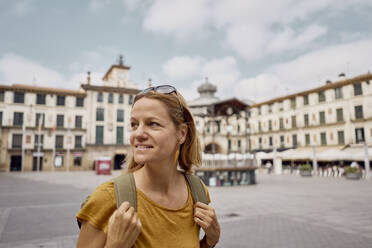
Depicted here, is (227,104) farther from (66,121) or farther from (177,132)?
(66,121)

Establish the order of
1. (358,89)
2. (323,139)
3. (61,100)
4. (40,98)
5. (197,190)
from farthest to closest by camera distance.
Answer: (61,100)
(40,98)
(323,139)
(358,89)
(197,190)

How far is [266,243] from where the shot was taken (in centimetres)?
523

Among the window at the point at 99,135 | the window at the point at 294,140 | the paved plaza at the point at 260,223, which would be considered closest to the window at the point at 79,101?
the window at the point at 99,135

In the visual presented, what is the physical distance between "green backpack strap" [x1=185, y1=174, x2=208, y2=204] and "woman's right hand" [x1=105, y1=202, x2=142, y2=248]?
1.80ft

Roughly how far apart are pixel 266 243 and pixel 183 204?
4483 millimetres

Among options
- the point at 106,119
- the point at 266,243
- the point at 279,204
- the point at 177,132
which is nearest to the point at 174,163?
the point at 177,132

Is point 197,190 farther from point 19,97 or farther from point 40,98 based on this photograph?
point 19,97

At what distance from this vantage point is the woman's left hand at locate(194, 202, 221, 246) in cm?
153

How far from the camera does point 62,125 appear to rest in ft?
121

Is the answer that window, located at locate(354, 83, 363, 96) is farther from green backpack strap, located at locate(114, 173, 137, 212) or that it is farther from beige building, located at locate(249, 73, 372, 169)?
green backpack strap, located at locate(114, 173, 137, 212)

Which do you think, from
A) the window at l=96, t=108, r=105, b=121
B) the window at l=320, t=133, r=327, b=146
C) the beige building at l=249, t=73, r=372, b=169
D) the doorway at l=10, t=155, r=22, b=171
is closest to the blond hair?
the beige building at l=249, t=73, r=372, b=169

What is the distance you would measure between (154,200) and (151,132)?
1.34 ft

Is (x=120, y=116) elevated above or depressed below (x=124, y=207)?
above

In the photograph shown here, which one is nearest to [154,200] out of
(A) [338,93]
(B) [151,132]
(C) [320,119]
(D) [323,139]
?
(B) [151,132]
